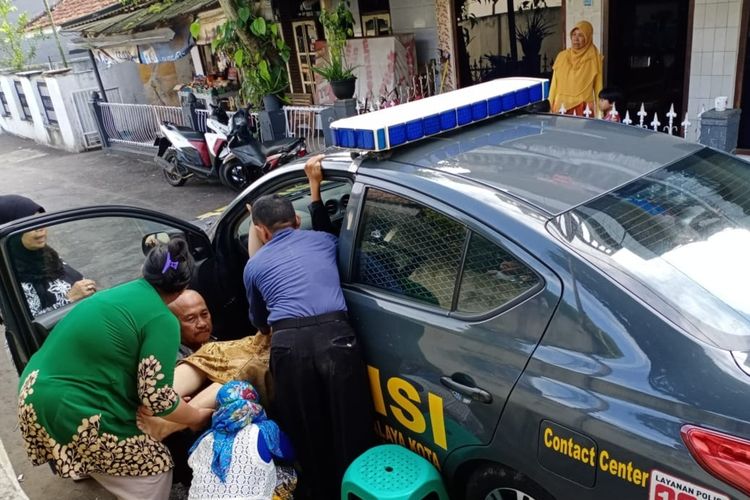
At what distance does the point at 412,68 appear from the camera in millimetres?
9602

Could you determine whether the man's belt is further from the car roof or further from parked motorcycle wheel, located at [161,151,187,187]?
parked motorcycle wheel, located at [161,151,187,187]

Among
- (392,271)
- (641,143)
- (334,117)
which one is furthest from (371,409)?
(334,117)

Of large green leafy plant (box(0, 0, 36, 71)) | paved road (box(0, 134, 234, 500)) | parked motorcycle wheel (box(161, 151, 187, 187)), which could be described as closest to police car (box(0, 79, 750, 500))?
paved road (box(0, 134, 234, 500))

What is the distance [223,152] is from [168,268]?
6.48m

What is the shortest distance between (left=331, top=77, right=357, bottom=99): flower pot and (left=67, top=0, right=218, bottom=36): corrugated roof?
3.33 meters

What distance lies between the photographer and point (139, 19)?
11656mm

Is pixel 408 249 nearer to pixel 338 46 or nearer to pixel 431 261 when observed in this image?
pixel 431 261

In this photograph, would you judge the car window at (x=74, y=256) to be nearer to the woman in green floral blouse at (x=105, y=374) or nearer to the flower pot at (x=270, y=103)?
the woman in green floral blouse at (x=105, y=374)

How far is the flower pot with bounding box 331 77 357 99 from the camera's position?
8.31 metres

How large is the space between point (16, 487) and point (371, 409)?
80.6 inches

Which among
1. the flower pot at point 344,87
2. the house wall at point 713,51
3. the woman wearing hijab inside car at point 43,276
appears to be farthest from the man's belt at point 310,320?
the flower pot at point 344,87

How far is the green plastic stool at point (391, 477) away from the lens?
2.20 meters

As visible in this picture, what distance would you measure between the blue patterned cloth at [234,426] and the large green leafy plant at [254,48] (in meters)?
7.38

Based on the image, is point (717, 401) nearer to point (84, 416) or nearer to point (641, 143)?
point (641, 143)
